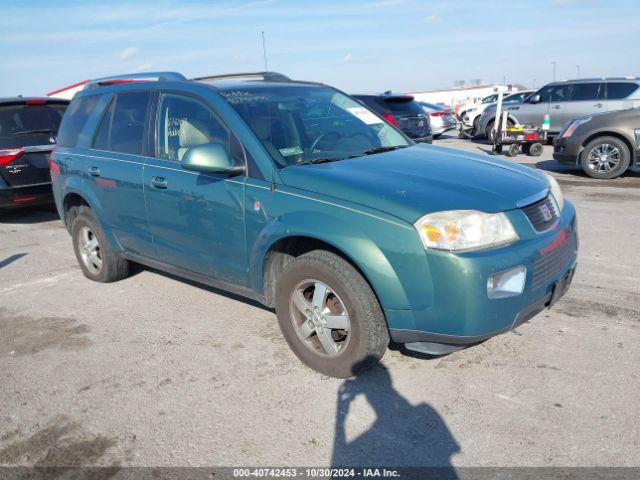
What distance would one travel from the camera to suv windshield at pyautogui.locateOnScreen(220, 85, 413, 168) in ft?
11.8

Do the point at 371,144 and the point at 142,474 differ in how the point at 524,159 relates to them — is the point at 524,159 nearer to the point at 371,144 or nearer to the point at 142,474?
the point at 371,144

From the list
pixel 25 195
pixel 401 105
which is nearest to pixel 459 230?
pixel 25 195

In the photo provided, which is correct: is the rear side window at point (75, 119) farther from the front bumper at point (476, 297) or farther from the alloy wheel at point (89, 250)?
the front bumper at point (476, 297)

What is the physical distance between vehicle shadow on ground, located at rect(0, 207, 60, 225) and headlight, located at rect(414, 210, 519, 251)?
741 cm

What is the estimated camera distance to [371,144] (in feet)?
13.3

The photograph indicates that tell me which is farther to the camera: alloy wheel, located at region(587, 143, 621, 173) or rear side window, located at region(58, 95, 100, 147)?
alloy wheel, located at region(587, 143, 621, 173)

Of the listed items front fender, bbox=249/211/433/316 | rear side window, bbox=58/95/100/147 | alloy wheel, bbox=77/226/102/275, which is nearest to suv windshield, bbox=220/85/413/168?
front fender, bbox=249/211/433/316

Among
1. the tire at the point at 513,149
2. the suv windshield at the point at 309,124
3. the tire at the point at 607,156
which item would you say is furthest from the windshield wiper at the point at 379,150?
the tire at the point at 513,149

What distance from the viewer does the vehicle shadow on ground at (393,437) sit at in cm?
256

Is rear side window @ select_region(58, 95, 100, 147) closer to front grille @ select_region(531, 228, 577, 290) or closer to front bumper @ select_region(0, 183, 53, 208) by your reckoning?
front bumper @ select_region(0, 183, 53, 208)

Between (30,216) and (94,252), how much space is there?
14.4 ft

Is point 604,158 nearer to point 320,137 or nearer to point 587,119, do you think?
point 587,119

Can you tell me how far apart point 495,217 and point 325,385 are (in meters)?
1.39

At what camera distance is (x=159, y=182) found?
158 inches
